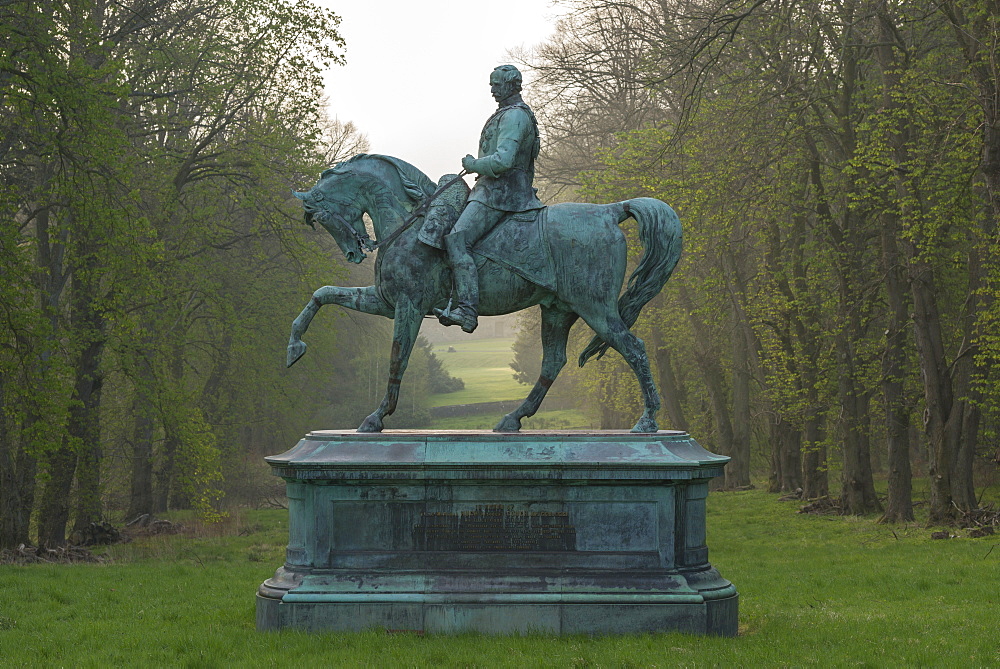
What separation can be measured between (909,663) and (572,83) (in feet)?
71.9

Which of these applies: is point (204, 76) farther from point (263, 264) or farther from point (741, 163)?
point (741, 163)

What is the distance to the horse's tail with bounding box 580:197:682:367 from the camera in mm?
9297

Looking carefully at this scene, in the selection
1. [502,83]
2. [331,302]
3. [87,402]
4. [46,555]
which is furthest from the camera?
[87,402]

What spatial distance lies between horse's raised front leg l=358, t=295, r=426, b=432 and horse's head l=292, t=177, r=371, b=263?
632mm

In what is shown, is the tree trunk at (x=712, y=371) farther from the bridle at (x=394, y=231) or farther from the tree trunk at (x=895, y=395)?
the bridle at (x=394, y=231)

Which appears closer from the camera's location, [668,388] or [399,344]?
[399,344]

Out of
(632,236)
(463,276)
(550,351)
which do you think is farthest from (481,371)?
(463,276)

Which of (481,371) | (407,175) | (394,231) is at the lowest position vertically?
(394,231)

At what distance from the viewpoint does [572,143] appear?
1256 inches

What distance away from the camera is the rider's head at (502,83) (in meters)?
9.72

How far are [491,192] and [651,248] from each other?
1.54 metres

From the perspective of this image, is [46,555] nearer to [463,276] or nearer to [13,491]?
[13,491]

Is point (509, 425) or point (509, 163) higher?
point (509, 163)

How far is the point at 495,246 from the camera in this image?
9398 mm
